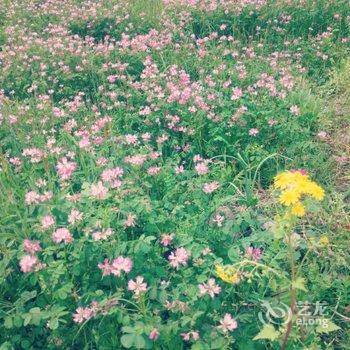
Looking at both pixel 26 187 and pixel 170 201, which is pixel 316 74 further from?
pixel 26 187

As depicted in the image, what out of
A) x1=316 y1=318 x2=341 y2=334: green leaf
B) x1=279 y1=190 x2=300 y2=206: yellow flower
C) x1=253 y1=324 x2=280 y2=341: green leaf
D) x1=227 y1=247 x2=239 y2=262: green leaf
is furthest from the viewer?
x1=227 y1=247 x2=239 y2=262: green leaf

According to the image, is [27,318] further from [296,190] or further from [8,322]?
[296,190]

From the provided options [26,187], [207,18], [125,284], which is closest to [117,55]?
[207,18]

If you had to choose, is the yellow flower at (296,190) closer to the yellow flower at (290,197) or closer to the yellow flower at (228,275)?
the yellow flower at (290,197)

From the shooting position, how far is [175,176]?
3279 millimetres

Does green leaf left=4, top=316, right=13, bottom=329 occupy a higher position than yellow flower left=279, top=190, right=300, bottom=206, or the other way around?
yellow flower left=279, top=190, right=300, bottom=206

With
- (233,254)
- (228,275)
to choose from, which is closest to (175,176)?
(233,254)

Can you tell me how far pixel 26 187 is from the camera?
3160 millimetres

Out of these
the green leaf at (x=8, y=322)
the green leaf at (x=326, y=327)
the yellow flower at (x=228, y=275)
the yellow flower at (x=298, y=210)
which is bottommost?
the green leaf at (x=326, y=327)

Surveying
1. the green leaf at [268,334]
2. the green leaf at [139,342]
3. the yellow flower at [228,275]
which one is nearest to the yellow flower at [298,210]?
the yellow flower at [228,275]

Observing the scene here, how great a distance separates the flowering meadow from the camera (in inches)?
88.4

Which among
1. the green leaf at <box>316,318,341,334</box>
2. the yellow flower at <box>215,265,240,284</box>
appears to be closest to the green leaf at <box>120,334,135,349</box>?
the yellow flower at <box>215,265,240,284</box>

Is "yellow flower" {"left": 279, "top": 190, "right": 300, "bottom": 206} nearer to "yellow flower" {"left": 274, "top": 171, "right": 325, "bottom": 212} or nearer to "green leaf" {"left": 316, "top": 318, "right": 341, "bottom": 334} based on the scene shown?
"yellow flower" {"left": 274, "top": 171, "right": 325, "bottom": 212}

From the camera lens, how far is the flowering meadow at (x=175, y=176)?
2246mm
